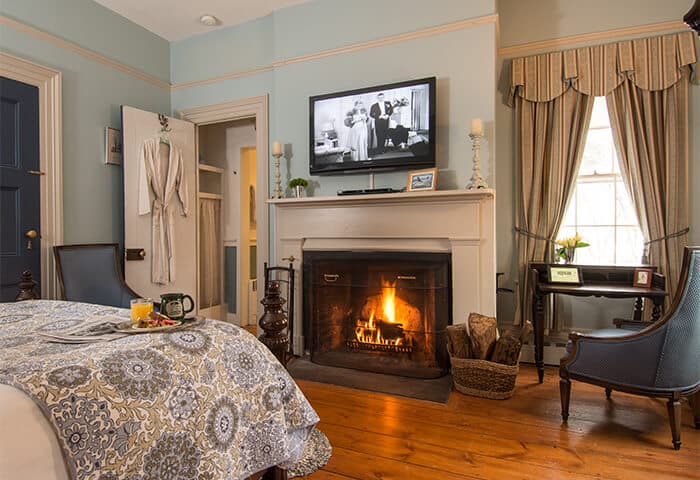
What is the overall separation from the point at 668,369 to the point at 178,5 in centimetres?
436

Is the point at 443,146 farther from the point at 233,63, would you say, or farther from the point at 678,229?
the point at 233,63

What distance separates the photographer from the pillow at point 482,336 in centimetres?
279

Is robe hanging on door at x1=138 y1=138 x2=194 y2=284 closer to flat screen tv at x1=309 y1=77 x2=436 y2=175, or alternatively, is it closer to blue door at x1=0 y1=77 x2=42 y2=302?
blue door at x1=0 y1=77 x2=42 y2=302

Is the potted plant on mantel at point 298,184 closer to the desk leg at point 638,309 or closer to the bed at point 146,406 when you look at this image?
the bed at point 146,406

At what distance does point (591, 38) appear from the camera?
321 centimetres

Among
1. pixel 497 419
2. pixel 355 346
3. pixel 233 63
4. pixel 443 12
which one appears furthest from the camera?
pixel 233 63

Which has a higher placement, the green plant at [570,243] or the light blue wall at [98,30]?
the light blue wall at [98,30]

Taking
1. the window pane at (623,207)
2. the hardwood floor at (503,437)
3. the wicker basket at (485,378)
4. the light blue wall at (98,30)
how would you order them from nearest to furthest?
the hardwood floor at (503,437), the wicker basket at (485,378), the light blue wall at (98,30), the window pane at (623,207)

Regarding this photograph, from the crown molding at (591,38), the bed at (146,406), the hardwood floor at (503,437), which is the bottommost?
the hardwood floor at (503,437)

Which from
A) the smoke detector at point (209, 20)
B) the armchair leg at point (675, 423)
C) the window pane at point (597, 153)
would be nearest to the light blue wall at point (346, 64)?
the smoke detector at point (209, 20)

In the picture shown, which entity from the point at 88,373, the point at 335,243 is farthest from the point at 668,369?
the point at 88,373

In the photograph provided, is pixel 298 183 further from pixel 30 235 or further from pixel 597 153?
pixel 597 153

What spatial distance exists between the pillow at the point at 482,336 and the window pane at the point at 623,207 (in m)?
1.41

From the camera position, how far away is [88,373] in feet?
2.98
